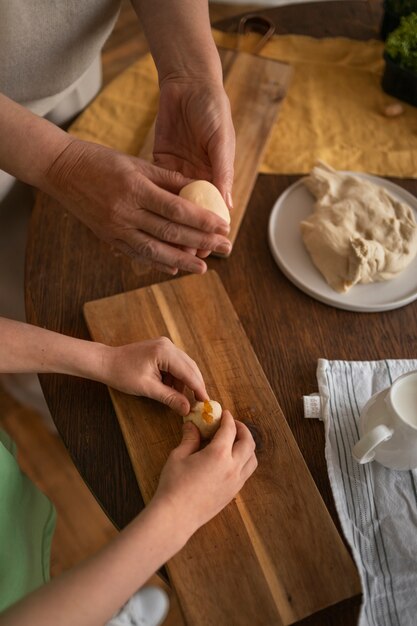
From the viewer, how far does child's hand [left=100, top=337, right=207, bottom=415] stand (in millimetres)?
775

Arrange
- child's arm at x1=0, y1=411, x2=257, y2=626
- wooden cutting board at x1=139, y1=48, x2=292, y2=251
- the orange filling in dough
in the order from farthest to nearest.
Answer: wooden cutting board at x1=139, y1=48, x2=292, y2=251, the orange filling in dough, child's arm at x1=0, y1=411, x2=257, y2=626

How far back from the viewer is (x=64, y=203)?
874 mm

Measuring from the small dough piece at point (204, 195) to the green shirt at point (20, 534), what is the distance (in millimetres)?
473

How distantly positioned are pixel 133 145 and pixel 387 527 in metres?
0.84

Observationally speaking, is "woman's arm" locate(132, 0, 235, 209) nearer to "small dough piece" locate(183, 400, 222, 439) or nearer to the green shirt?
"small dough piece" locate(183, 400, 222, 439)

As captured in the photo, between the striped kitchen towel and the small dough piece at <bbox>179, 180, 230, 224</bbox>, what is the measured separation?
291mm

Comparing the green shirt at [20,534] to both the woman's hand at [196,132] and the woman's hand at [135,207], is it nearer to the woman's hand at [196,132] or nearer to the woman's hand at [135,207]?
the woman's hand at [135,207]

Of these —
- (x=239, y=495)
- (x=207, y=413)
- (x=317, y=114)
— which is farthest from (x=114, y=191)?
(x=317, y=114)

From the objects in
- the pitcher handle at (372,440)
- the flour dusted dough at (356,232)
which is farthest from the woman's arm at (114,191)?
the pitcher handle at (372,440)

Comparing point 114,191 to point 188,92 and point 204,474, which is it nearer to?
point 188,92

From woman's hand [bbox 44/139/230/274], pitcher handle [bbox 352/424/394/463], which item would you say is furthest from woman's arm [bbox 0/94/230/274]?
pitcher handle [bbox 352/424/394/463]

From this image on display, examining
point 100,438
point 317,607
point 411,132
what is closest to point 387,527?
point 317,607

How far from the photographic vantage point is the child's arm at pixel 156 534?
594mm

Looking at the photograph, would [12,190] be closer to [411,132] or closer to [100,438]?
[100,438]
